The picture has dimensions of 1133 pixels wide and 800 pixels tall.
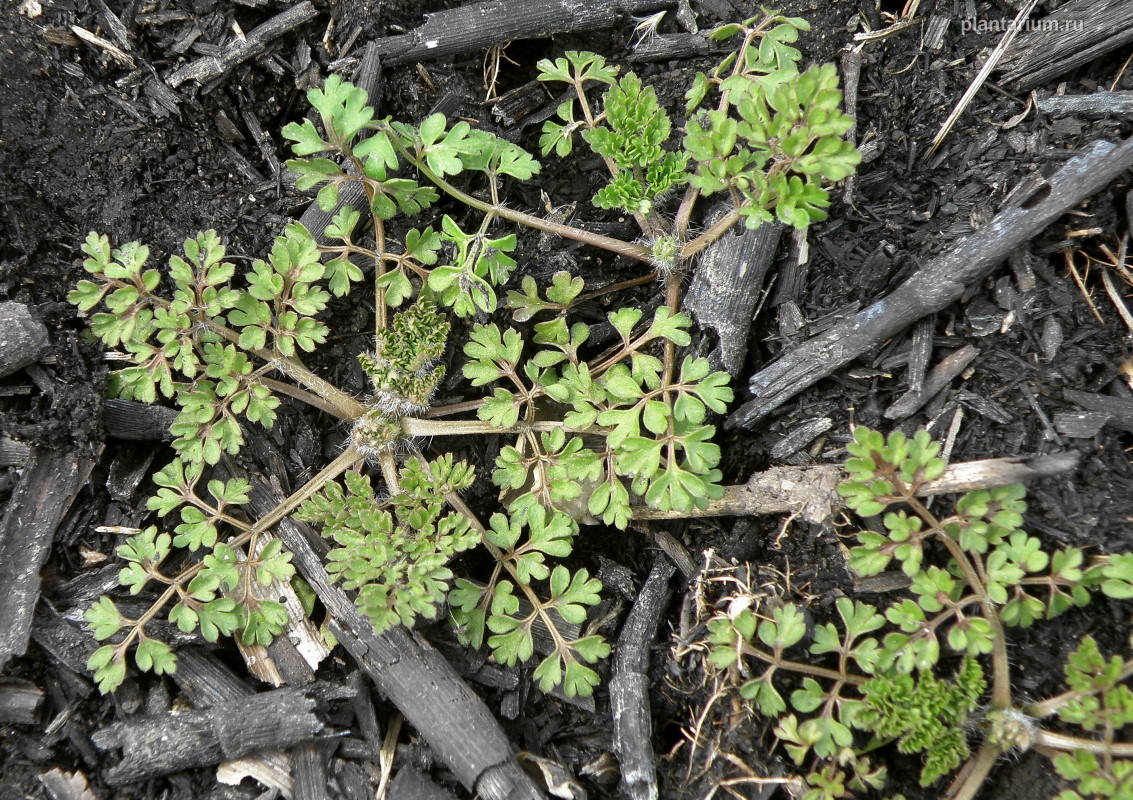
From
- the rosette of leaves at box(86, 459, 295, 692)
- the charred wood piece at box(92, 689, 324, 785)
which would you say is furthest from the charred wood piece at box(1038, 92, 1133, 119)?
the charred wood piece at box(92, 689, 324, 785)

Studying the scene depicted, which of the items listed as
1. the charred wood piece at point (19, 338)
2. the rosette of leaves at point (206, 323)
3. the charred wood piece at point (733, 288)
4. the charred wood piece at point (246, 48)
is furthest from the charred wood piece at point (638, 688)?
the charred wood piece at point (246, 48)

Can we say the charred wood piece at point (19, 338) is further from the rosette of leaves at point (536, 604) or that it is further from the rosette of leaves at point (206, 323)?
the rosette of leaves at point (536, 604)

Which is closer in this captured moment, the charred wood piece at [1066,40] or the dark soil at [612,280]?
the dark soil at [612,280]

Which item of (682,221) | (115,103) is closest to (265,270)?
(115,103)

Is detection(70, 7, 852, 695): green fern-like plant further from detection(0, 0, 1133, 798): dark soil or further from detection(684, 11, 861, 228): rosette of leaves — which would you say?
detection(0, 0, 1133, 798): dark soil

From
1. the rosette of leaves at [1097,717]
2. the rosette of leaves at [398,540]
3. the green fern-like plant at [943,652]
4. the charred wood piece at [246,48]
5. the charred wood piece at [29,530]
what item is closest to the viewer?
the rosette of leaves at [1097,717]

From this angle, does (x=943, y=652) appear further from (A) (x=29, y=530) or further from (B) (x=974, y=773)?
(A) (x=29, y=530)

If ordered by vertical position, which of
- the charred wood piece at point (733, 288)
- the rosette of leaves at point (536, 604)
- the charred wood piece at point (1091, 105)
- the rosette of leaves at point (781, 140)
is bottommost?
the rosette of leaves at point (536, 604)
